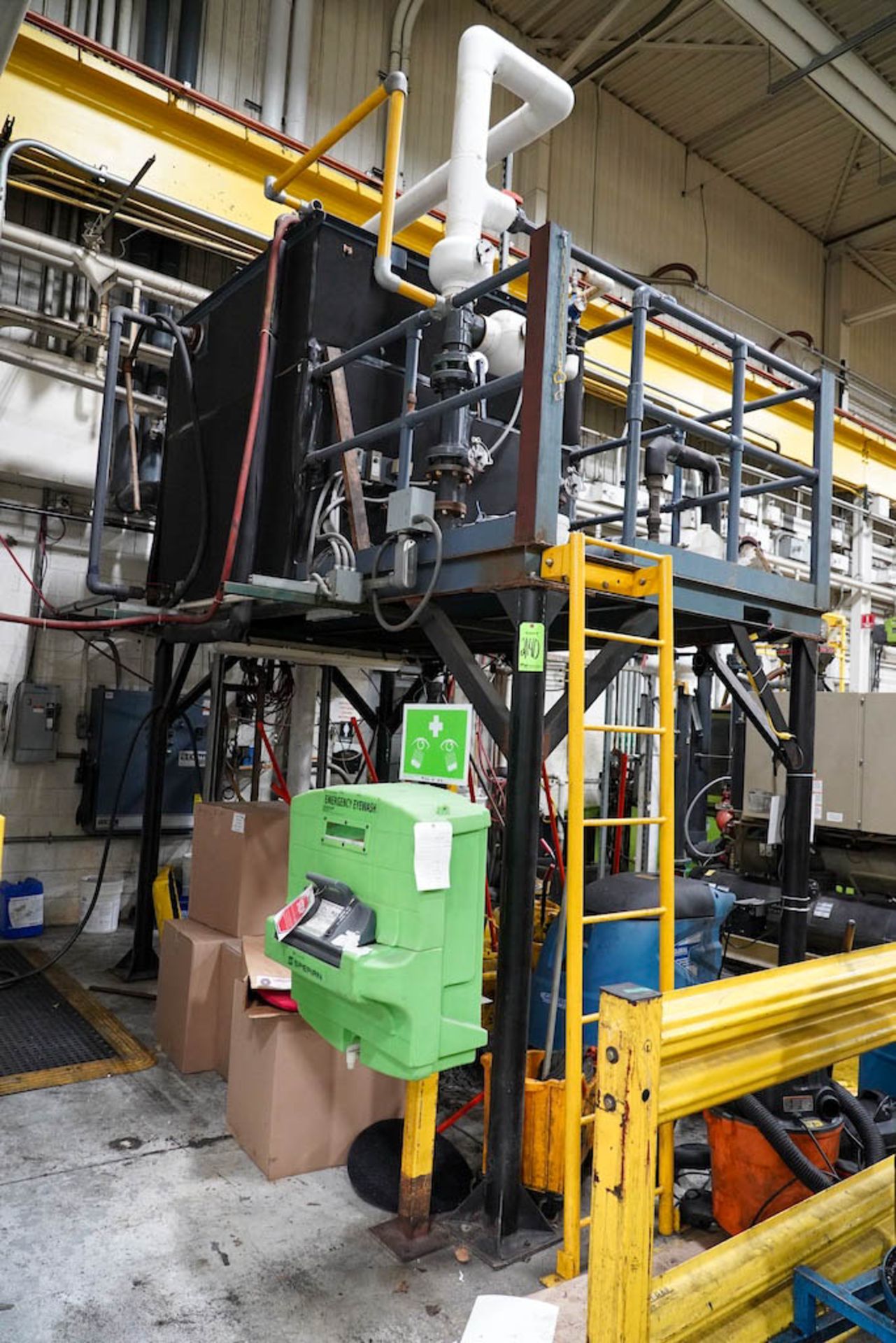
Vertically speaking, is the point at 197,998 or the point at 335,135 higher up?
the point at 335,135

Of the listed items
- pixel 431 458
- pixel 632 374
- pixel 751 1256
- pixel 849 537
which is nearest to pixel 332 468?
pixel 431 458

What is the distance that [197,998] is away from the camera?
3.99 m

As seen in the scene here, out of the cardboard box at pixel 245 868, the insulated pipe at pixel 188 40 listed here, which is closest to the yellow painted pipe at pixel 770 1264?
the cardboard box at pixel 245 868

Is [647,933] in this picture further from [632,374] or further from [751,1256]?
[632,374]

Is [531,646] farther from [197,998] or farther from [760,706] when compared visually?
[197,998]

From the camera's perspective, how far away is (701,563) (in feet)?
11.6

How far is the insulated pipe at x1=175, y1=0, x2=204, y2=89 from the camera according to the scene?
642cm

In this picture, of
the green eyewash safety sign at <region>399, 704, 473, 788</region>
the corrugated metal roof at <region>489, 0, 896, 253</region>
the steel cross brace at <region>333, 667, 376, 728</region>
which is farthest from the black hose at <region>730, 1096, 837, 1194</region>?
the corrugated metal roof at <region>489, 0, 896, 253</region>

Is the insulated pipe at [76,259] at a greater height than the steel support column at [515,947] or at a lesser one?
greater

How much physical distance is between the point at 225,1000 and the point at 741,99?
10417 millimetres

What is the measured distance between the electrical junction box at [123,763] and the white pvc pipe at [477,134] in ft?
12.6

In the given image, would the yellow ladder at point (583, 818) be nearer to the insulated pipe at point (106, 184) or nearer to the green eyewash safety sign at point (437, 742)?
the green eyewash safety sign at point (437, 742)

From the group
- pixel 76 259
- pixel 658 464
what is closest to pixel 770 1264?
pixel 658 464

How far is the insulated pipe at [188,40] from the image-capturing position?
253 inches
